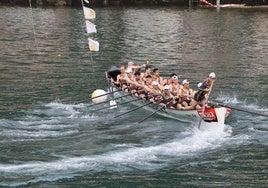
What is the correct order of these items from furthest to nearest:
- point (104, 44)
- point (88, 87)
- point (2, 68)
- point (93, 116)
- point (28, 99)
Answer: point (104, 44) < point (2, 68) < point (88, 87) < point (28, 99) < point (93, 116)

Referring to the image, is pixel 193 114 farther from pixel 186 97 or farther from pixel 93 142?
pixel 93 142

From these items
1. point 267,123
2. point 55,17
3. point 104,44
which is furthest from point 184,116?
point 55,17

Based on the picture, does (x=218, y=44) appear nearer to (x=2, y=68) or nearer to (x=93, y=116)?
(x=2, y=68)

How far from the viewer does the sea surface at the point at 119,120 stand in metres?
19.6

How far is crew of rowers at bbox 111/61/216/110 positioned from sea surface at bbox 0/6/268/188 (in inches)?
41.7

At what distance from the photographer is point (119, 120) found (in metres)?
26.5

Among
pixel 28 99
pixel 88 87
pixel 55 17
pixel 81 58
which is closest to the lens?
pixel 28 99

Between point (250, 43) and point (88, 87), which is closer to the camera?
point (88, 87)

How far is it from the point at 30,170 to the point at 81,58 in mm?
25608

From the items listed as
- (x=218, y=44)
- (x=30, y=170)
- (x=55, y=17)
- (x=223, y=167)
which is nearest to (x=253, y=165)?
(x=223, y=167)

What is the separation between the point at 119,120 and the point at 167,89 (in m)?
2.95

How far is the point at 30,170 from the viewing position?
1952 centimetres

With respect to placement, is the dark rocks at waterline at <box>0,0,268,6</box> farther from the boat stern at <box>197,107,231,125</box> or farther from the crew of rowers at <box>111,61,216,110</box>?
the boat stern at <box>197,107,231,125</box>

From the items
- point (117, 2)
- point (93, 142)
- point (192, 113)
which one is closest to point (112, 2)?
point (117, 2)
